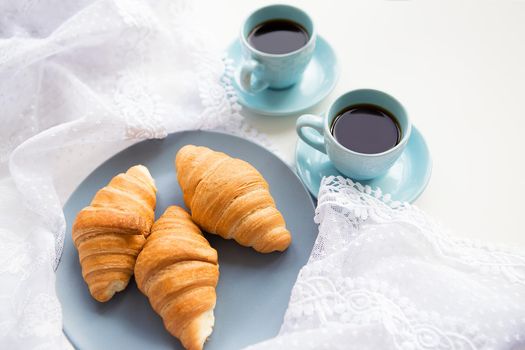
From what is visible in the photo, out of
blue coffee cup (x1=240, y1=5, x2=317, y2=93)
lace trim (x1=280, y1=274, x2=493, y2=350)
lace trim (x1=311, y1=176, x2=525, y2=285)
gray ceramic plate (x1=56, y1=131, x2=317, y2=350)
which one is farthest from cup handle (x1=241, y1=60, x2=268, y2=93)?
lace trim (x1=280, y1=274, x2=493, y2=350)

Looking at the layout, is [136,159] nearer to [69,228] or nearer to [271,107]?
[69,228]

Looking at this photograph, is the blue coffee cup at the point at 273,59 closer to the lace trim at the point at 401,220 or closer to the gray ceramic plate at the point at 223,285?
the gray ceramic plate at the point at 223,285

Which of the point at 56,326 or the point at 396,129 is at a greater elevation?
the point at 396,129

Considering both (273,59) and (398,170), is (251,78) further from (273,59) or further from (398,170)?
(398,170)

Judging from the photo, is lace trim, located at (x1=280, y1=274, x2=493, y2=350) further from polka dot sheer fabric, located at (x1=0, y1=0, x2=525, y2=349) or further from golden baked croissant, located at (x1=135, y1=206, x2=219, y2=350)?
golden baked croissant, located at (x1=135, y1=206, x2=219, y2=350)

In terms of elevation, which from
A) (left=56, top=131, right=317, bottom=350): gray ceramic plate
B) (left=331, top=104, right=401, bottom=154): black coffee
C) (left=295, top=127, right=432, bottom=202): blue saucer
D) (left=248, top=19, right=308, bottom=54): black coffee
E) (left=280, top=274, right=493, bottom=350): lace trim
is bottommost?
(left=56, top=131, right=317, bottom=350): gray ceramic plate

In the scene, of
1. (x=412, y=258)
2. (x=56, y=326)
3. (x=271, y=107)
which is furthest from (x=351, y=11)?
(x=56, y=326)
